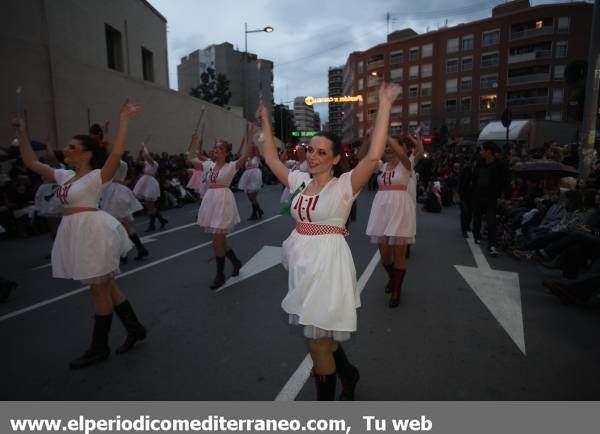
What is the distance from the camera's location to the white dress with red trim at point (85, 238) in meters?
3.48

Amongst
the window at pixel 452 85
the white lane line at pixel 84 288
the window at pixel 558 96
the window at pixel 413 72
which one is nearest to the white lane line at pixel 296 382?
the white lane line at pixel 84 288

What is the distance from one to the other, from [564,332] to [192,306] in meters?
4.44

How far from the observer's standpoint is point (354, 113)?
77.8m

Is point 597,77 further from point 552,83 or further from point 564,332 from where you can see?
point 552,83

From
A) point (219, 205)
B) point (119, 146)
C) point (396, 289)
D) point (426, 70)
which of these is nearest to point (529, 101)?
point (426, 70)

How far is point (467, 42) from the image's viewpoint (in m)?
54.9

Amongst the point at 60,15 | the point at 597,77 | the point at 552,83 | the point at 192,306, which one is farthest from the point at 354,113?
the point at 192,306

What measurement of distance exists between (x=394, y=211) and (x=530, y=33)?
57683 mm

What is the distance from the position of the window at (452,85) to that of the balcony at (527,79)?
726 cm

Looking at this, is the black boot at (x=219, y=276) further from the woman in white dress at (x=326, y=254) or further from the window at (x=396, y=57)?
the window at (x=396, y=57)

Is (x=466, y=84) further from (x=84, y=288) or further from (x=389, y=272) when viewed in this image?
(x=84, y=288)


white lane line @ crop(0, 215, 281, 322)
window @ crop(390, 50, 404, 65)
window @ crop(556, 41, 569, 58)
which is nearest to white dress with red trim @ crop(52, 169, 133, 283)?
white lane line @ crop(0, 215, 281, 322)

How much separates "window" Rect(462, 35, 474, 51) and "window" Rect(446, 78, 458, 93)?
442cm

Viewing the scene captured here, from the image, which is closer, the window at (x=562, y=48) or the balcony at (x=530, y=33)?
the window at (x=562, y=48)
